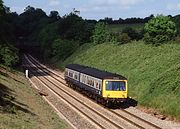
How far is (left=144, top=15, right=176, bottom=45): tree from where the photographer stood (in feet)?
192

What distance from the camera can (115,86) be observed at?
38.4 m

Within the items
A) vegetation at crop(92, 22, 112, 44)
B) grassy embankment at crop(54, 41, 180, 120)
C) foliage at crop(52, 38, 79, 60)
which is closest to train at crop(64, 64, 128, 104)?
grassy embankment at crop(54, 41, 180, 120)

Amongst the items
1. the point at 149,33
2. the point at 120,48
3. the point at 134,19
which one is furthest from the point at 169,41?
the point at 134,19

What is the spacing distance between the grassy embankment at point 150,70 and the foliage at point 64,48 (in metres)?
30.5

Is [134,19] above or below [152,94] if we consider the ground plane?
above

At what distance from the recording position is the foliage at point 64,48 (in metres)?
106

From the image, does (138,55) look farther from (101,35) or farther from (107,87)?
(101,35)

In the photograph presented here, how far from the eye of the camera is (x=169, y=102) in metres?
34.6

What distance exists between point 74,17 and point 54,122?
97.8 m

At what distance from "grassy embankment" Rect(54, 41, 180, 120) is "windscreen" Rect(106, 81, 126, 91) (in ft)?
7.70

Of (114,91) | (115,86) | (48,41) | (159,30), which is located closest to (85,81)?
(115,86)

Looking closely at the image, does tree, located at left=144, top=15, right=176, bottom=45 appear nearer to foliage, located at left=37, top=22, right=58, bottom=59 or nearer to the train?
the train

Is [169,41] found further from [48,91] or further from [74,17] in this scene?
[74,17]

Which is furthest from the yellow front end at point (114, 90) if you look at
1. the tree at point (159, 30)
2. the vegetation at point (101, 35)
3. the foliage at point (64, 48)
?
the foliage at point (64, 48)
